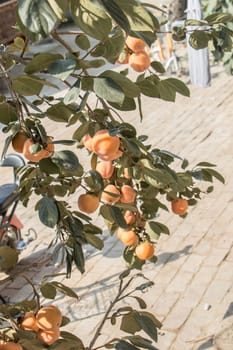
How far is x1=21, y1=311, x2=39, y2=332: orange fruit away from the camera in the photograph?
154cm

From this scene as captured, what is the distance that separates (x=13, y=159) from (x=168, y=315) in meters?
1.99

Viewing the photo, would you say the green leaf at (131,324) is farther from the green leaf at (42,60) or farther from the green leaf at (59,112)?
the green leaf at (42,60)

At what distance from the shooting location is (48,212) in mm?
1412

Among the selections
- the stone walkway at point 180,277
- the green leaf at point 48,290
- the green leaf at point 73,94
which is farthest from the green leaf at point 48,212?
the stone walkway at point 180,277

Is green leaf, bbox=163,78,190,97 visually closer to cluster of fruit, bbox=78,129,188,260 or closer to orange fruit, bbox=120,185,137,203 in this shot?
cluster of fruit, bbox=78,129,188,260

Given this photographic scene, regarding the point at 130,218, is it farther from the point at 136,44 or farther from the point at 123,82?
the point at 123,82

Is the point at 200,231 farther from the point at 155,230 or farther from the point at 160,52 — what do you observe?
the point at 160,52

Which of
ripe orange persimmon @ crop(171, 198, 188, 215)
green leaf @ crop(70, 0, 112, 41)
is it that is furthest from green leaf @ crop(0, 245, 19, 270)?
green leaf @ crop(70, 0, 112, 41)

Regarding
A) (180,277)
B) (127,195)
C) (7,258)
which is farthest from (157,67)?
(180,277)

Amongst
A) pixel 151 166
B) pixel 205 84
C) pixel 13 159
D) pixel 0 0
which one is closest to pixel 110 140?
pixel 151 166

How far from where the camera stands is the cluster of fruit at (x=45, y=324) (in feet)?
5.01

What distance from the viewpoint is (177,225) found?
5789 mm

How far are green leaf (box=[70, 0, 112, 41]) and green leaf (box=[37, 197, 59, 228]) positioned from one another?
1.65 ft

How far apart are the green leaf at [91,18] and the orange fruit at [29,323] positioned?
857 mm
